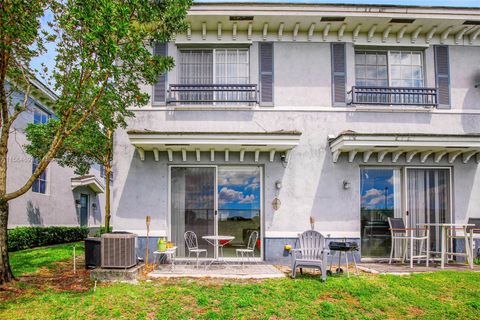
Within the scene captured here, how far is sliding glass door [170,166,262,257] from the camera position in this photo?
968cm

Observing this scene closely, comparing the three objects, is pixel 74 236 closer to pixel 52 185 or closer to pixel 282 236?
pixel 52 185

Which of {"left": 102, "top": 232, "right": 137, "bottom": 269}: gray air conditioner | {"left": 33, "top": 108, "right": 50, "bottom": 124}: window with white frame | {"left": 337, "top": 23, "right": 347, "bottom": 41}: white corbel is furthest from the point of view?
{"left": 33, "top": 108, "right": 50, "bottom": 124}: window with white frame

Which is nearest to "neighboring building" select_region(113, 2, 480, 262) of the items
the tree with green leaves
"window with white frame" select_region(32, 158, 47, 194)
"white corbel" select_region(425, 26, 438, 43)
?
"white corbel" select_region(425, 26, 438, 43)

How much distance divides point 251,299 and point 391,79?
7.29 meters

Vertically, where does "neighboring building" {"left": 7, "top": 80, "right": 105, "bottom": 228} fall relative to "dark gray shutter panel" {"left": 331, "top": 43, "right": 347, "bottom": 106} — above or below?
below

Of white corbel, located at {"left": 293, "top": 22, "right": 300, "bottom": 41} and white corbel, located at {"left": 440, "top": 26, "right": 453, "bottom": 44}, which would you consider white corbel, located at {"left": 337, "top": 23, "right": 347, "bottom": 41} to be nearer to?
white corbel, located at {"left": 293, "top": 22, "right": 300, "bottom": 41}

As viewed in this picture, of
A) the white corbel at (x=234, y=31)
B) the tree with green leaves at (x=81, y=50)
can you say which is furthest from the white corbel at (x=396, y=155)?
the tree with green leaves at (x=81, y=50)

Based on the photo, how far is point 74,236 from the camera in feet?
61.6

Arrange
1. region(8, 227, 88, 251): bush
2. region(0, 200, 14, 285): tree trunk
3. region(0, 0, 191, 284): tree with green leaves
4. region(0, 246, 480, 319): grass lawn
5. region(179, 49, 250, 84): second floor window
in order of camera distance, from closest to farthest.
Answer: region(0, 246, 480, 319): grass lawn < region(0, 0, 191, 284): tree with green leaves < region(0, 200, 14, 285): tree trunk < region(179, 49, 250, 84): second floor window < region(8, 227, 88, 251): bush

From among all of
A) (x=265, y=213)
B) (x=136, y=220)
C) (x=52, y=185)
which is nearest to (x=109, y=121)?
(x=136, y=220)

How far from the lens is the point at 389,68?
10.2 metres

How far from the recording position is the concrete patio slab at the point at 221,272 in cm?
789

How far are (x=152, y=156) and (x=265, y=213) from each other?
3.36 meters

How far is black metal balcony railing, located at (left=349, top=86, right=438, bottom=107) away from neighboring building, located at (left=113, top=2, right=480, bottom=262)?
30mm
